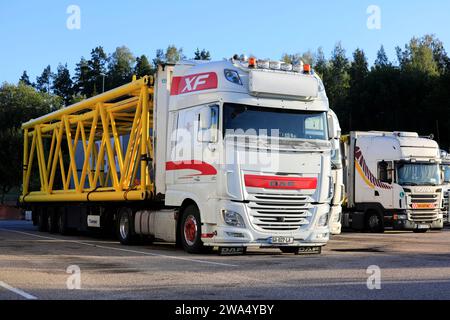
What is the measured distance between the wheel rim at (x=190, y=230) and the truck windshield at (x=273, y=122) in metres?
2.15

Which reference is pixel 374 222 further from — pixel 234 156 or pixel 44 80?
pixel 44 80

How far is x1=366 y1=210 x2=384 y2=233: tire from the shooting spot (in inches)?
987

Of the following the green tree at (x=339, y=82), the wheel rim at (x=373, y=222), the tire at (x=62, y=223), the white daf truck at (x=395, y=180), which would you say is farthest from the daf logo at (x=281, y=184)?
the green tree at (x=339, y=82)

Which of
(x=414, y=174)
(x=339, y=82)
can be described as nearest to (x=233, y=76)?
(x=414, y=174)

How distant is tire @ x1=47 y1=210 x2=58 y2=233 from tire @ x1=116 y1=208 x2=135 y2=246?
20.4 ft

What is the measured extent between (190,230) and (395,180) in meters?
12.4

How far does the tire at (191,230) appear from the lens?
13797 mm

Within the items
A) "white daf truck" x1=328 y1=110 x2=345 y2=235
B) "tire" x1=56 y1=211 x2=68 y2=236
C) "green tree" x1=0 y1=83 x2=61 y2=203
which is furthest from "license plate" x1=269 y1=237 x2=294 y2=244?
"green tree" x1=0 y1=83 x2=61 y2=203

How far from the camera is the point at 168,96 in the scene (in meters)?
15.3

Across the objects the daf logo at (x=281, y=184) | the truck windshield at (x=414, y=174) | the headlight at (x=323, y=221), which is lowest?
the headlight at (x=323, y=221)

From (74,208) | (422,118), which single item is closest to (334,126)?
(74,208)

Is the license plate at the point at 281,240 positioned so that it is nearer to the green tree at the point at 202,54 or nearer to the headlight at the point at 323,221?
the headlight at the point at 323,221
